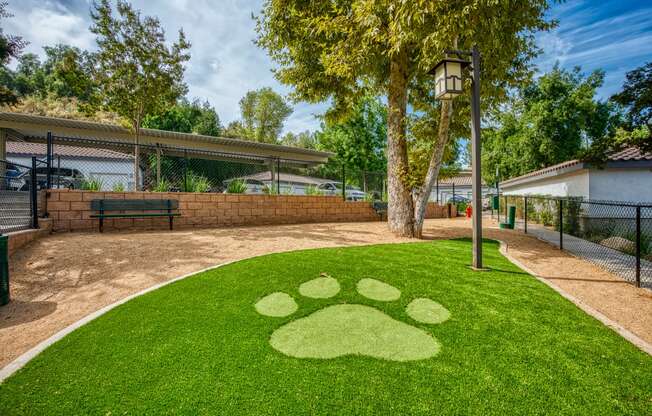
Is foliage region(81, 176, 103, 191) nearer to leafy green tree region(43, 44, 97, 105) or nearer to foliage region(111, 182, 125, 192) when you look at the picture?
foliage region(111, 182, 125, 192)

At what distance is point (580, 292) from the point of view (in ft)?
13.9

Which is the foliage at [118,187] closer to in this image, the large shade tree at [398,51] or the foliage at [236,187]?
the foliage at [236,187]

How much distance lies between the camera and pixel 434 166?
24.7 feet

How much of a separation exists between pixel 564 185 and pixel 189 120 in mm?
37198

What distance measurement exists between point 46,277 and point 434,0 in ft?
24.5

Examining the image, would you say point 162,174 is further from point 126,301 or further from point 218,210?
point 126,301

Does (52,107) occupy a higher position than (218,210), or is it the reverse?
(52,107)

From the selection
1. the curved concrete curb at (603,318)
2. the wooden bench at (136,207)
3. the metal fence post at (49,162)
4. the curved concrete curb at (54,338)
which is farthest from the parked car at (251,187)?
the curved concrete curb at (603,318)

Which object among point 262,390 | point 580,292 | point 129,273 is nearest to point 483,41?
point 580,292

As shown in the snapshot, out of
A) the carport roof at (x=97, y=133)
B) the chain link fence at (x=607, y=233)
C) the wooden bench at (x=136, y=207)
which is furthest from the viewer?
the carport roof at (x=97, y=133)

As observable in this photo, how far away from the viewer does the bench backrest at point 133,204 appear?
7.64 meters

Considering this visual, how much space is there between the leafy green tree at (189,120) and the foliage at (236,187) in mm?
22748

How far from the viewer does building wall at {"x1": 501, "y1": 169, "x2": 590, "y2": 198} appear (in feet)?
37.2

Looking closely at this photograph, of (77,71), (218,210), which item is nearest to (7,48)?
(77,71)
